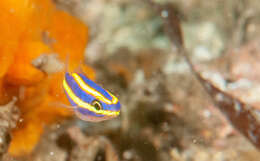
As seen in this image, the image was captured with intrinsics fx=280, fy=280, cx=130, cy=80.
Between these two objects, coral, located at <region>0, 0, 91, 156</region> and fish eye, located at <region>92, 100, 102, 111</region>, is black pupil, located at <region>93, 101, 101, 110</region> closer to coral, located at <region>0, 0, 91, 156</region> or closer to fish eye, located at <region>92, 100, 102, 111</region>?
fish eye, located at <region>92, 100, 102, 111</region>

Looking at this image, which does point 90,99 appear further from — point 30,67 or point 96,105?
point 30,67

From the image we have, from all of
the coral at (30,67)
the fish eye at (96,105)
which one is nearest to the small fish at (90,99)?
the fish eye at (96,105)

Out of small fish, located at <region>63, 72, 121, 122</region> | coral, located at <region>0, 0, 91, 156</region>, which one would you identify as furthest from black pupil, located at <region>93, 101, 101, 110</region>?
coral, located at <region>0, 0, 91, 156</region>

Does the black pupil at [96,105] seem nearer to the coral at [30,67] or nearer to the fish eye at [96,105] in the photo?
the fish eye at [96,105]

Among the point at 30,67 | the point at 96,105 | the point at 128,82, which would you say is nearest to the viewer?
the point at 96,105

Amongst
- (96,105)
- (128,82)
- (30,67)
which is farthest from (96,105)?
(128,82)
